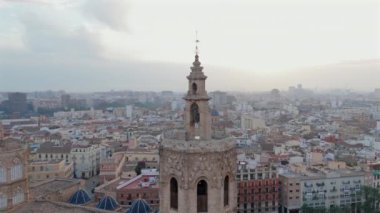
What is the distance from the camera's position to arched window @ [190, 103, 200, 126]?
14.8m

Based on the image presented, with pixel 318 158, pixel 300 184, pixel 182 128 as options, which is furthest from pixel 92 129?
pixel 182 128

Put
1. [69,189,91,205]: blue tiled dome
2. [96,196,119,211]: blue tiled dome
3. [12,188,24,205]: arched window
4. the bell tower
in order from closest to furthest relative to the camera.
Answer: the bell tower < [12,188,24,205]: arched window < [96,196,119,211]: blue tiled dome < [69,189,91,205]: blue tiled dome

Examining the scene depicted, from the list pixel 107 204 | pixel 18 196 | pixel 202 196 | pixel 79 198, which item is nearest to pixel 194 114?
pixel 202 196

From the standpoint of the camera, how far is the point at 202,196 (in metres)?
14.7

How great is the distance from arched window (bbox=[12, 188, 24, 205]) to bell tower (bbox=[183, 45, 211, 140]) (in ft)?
40.2

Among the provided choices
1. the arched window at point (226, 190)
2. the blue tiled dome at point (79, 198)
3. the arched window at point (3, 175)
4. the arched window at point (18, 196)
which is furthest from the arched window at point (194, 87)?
the blue tiled dome at point (79, 198)

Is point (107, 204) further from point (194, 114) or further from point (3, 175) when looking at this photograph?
point (194, 114)

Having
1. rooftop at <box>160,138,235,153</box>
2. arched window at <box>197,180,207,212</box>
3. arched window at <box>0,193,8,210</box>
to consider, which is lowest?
arched window at <box>0,193,8,210</box>

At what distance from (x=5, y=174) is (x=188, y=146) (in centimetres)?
1231

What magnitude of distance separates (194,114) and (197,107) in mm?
271

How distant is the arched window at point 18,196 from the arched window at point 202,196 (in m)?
12.2

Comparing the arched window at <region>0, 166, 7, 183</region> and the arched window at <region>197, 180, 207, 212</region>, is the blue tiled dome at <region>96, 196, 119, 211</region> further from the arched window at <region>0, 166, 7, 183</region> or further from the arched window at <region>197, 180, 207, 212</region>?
the arched window at <region>197, 180, 207, 212</region>

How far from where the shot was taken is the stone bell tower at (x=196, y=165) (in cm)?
1441

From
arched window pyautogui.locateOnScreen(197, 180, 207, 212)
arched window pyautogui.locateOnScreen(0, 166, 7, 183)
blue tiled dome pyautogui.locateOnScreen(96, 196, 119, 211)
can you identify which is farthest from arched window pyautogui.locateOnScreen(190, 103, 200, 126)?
blue tiled dome pyautogui.locateOnScreen(96, 196, 119, 211)
